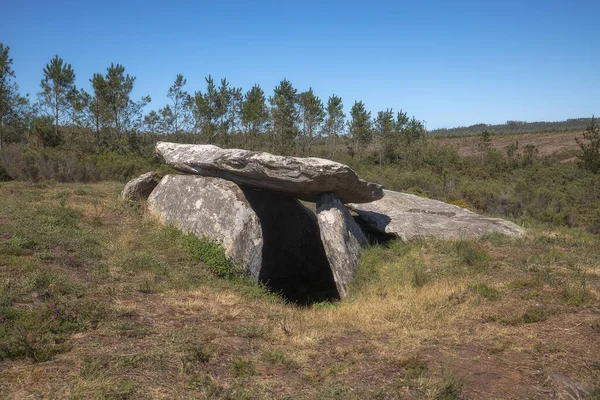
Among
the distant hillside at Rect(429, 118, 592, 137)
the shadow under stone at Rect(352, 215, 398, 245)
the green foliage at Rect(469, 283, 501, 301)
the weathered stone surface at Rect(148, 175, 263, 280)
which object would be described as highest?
the distant hillside at Rect(429, 118, 592, 137)

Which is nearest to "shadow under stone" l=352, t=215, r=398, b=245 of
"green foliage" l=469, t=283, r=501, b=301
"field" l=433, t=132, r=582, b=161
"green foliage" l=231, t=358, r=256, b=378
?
"green foliage" l=469, t=283, r=501, b=301

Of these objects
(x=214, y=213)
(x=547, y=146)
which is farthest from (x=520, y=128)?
(x=214, y=213)

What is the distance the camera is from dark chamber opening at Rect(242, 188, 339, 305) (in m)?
12.0

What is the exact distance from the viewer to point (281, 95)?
3781 cm

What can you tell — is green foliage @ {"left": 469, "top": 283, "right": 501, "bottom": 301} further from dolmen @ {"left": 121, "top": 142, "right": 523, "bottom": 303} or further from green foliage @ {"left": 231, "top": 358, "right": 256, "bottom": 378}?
green foliage @ {"left": 231, "top": 358, "right": 256, "bottom": 378}

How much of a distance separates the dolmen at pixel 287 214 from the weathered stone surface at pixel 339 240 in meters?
0.02

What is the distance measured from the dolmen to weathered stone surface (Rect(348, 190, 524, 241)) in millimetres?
25

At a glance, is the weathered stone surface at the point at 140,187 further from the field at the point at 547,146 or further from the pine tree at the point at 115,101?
the field at the point at 547,146

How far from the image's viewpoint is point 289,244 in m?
12.9

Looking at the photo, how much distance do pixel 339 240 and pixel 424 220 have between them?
139 inches

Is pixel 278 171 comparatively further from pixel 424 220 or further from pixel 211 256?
pixel 424 220

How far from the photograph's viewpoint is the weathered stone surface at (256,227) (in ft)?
30.9

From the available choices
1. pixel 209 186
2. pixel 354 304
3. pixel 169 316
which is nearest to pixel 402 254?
pixel 354 304

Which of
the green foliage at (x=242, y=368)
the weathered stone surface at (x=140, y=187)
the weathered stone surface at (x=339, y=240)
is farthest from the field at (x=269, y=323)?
the weathered stone surface at (x=140, y=187)
